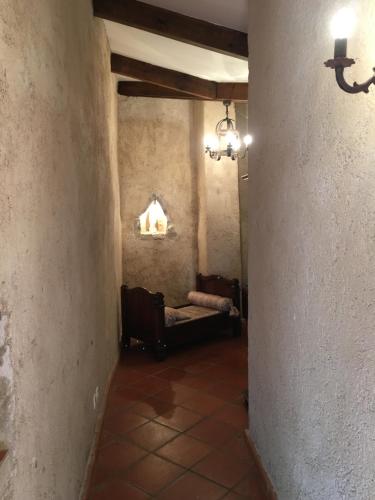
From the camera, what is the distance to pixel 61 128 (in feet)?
6.85

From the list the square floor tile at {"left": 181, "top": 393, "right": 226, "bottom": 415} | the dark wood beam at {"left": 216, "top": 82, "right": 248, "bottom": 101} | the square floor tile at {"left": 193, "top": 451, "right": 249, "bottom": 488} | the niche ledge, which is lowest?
the square floor tile at {"left": 181, "top": 393, "right": 226, "bottom": 415}

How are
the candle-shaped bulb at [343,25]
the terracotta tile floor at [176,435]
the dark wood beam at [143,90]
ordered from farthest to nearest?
1. the dark wood beam at [143,90]
2. the terracotta tile floor at [176,435]
3. the candle-shaped bulb at [343,25]

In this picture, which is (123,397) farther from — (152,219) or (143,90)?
(143,90)

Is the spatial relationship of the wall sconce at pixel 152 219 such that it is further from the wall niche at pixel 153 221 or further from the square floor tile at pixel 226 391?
the square floor tile at pixel 226 391

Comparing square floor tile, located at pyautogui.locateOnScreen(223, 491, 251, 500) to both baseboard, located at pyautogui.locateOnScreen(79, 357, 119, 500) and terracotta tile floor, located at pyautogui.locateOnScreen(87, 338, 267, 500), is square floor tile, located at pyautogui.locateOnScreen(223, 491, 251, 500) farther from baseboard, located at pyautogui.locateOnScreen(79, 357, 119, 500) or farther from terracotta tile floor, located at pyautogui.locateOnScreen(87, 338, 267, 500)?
baseboard, located at pyautogui.locateOnScreen(79, 357, 119, 500)

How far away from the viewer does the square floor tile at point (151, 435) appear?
2984 mm

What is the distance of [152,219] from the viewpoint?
6219 mm

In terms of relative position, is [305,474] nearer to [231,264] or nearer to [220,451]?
[220,451]

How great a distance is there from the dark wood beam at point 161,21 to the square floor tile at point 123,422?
10.1ft

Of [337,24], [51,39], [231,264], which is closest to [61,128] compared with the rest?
[51,39]

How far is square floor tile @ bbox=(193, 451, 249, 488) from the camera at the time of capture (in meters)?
2.57

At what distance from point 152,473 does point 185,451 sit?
0.33 metres

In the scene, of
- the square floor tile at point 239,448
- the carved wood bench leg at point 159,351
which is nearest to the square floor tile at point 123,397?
the carved wood bench leg at point 159,351

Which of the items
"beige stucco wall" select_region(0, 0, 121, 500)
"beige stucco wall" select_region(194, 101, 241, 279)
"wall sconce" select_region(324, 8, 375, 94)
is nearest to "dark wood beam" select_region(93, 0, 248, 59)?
"beige stucco wall" select_region(0, 0, 121, 500)
